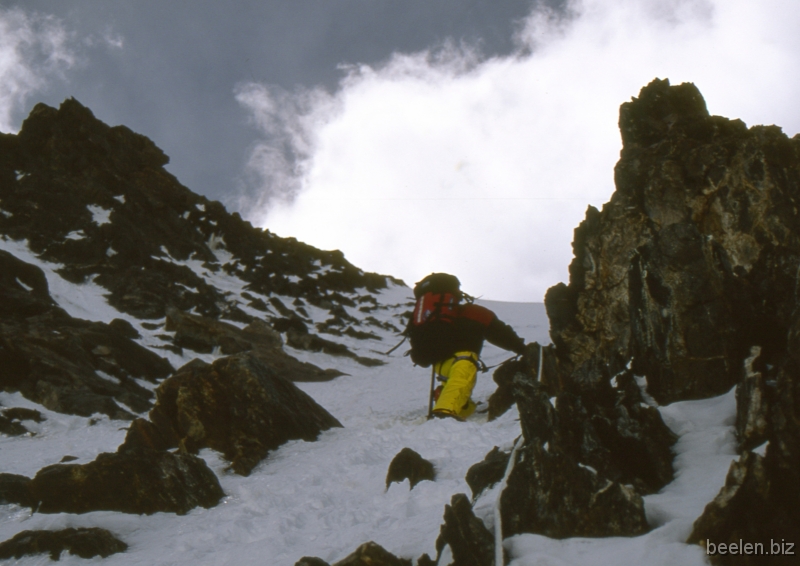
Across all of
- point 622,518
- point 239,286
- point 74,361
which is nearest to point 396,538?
point 622,518

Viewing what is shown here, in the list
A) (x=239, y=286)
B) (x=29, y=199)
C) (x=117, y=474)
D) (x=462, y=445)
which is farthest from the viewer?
(x=239, y=286)

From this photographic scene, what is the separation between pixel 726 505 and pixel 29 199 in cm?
3667

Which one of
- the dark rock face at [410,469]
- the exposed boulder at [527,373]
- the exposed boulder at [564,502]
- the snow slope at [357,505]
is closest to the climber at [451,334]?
the exposed boulder at [527,373]

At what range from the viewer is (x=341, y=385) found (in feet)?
61.4

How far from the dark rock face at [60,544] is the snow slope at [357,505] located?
0.28 feet

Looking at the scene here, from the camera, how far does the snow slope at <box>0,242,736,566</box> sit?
9.94 ft

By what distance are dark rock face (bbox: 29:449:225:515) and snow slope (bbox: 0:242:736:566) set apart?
0.14 m

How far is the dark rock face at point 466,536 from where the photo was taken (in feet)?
9.96

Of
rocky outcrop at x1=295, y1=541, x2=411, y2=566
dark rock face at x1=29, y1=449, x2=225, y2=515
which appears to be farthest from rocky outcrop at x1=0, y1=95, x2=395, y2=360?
rocky outcrop at x1=295, y1=541, x2=411, y2=566

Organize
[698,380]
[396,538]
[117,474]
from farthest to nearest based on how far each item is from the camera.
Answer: [117,474], [698,380], [396,538]

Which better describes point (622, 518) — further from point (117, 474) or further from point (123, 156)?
point (123, 156)

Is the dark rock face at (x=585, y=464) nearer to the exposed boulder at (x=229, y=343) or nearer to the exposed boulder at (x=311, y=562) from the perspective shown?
the exposed boulder at (x=311, y=562)

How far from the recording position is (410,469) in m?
5.29

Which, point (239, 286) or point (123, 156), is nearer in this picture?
point (239, 286)
